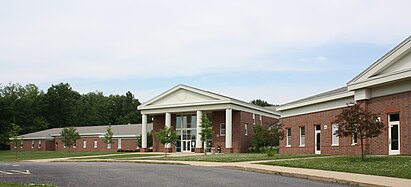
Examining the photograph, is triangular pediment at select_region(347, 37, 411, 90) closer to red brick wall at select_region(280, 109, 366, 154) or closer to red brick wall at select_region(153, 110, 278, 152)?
red brick wall at select_region(280, 109, 366, 154)

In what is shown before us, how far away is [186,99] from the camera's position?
68375 millimetres

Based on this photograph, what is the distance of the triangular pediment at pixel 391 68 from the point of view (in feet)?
103

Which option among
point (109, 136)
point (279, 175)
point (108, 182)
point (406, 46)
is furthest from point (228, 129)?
point (108, 182)

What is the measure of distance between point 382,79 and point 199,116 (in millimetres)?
36092

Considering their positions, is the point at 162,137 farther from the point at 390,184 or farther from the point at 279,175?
the point at 390,184

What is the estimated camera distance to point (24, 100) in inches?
4540

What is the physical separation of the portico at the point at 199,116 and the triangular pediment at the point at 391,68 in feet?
101

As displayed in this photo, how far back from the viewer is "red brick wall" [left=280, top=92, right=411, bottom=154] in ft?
104

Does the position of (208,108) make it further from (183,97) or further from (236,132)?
(236,132)

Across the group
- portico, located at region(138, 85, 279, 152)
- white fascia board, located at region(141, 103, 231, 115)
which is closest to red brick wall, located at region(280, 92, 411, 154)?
white fascia board, located at region(141, 103, 231, 115)

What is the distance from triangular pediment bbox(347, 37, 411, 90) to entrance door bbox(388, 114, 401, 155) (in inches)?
98.4

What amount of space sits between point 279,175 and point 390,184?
5837 mm

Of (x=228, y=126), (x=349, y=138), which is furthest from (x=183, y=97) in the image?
(x=349, y=138)

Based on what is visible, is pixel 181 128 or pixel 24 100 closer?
pixel 181 128
